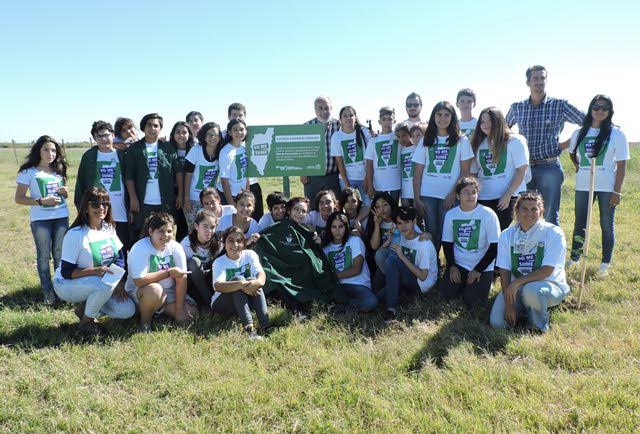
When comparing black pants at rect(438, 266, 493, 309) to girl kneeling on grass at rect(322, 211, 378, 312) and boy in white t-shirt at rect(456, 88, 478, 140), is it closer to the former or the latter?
girl kneeling on grass at rect(322, 211, 378, 312)

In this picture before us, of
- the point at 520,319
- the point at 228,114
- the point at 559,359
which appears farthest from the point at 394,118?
the point at 559,359

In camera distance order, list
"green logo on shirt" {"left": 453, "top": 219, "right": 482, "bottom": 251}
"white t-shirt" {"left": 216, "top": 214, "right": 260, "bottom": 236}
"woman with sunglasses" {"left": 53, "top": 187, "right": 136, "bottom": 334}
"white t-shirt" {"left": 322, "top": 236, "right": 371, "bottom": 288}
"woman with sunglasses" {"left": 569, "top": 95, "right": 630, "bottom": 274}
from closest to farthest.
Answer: "woman with sunglasses" {"left": 53, "top": 187, "right": 136, "bottom": 334}
"green logo on shirt" {"left": 453, "top": 219, "right": 482, "bottom": 251}
"white t-shirt" {"left": 322, "top": 236, "right": 371, "bottom": 288}
"woman with sunglasses" {"left": 569, "top": 95, "right": 630, "bottom": 274}
"white t-shirt" {"left": 216, "top": 214, "right": 260, "bottom": 236}

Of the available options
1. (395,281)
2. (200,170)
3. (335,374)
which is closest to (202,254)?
(200,170)

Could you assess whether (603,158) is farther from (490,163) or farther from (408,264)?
(408,264)

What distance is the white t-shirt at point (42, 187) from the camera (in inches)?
219

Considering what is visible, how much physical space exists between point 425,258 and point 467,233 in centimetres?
55

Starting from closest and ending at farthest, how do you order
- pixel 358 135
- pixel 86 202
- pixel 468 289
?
pixel 86 202 < pixel 468 289 < pixel 358 135

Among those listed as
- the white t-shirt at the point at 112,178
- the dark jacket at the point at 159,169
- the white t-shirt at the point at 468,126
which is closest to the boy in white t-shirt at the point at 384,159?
the white t-shirt at the point at 468,126

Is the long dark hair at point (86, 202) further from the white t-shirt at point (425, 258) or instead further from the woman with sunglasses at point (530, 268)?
the woman with sunglasses at point (530, 268)

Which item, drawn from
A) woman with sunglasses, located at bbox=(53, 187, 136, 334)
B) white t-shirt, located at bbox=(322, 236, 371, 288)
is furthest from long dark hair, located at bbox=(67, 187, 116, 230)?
white t-shirt, located at bbox=(322, 236, 371, 288)

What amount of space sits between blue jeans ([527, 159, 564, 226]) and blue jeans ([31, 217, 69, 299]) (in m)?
6.24

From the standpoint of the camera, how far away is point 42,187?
5.61 metres

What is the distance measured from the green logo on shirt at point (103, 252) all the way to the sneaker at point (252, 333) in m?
1.65

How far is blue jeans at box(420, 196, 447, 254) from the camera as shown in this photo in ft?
19.3
